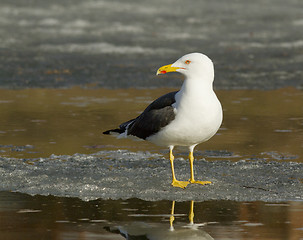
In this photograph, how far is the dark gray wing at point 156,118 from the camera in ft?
23.7

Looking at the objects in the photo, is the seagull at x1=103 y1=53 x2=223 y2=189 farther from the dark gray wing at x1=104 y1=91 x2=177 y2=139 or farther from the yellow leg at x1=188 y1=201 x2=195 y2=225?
the yellow leg at x1=188 y1=201 x2=195 y2=225

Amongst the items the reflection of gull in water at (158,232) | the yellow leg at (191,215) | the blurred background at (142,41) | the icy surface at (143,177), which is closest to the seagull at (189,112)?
the icy surface at (143,177)

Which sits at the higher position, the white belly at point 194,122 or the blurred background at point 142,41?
the blurred background at point 142,41

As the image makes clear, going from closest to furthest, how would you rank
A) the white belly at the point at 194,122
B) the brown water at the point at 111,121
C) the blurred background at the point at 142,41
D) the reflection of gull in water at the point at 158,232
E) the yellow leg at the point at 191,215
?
1. the reflection of gull in water at the point at 158,232
2. the yellow leg at the point at 191,215
3. the white belly at the point at 194,122
4. the brown water at the point at 111,121
5. the blurred background at the point at 142,41

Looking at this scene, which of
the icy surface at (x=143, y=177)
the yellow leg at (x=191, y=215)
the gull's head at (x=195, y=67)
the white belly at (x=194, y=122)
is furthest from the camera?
the gull's head at (x=195, y=67)

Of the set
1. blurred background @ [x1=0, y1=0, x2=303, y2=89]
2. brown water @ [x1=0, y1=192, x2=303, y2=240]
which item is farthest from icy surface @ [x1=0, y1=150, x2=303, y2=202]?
blurred background @ [x1=0, y1=0, x2=303, y2=89]

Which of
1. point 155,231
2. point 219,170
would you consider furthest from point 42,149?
point 155,231

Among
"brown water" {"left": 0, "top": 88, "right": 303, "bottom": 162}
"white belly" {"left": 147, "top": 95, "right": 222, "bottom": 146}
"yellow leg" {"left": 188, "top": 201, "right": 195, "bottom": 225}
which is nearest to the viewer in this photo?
"yellow leg" {"left": 188, "top": 201, "right": 195, "bottom": 225}

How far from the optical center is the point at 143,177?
Result: 7.34 metres

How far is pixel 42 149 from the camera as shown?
8844 millimetres

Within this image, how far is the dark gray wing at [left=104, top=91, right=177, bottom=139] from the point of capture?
7223 mm

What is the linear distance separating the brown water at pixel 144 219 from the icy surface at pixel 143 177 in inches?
9.3

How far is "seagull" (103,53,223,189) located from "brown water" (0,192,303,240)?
0.85 meters

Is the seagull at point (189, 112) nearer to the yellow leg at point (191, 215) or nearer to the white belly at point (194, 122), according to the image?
the white belly at point (194, 122)
